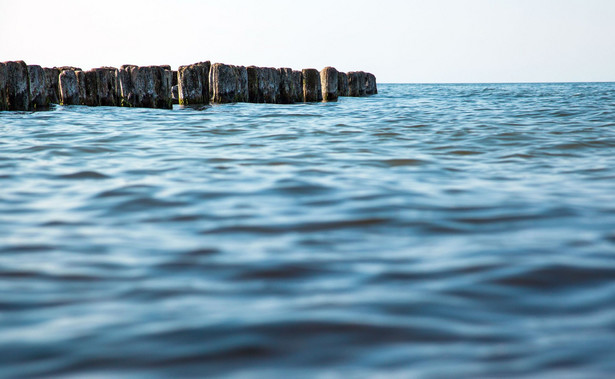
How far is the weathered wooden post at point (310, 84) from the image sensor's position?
17.2 metres

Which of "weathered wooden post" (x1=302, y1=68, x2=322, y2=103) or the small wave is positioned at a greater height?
"weathered wooden post" (x1=302, y1=68, x2=322, y2=103)

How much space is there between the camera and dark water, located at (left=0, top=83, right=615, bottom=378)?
1.73 metres

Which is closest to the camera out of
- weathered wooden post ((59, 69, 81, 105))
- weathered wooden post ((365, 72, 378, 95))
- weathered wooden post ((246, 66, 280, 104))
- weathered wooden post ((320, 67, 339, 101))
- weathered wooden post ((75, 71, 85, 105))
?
weathered wooden post ((59, 69, 81, 105))

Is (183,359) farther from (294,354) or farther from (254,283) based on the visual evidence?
(254,283)

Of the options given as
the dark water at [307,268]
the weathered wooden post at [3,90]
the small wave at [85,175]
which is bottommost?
the dark water at [307,268]

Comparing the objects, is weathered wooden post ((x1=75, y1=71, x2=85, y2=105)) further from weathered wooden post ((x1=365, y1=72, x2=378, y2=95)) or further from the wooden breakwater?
weathered wooden post ((x1=365, y1=72, x2=378, y2=95))

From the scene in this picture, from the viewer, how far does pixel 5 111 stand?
11.3 m

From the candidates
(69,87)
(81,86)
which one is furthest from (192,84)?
(69,87)

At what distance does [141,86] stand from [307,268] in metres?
11.8

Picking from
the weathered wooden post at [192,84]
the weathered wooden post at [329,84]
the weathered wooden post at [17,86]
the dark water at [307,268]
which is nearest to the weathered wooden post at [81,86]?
the weathered wooden post at [17,86]

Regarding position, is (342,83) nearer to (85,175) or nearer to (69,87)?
(69,87)

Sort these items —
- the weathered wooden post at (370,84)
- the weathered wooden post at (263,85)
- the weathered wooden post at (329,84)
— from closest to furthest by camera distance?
the weathered wooden post at (263,85) → the weathered wooden post at (329,84) → the weathered wooden post at (370,84)

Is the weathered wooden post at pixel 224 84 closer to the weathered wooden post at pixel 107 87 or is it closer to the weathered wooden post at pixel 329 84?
the weathered wooden post at pixel 107 87

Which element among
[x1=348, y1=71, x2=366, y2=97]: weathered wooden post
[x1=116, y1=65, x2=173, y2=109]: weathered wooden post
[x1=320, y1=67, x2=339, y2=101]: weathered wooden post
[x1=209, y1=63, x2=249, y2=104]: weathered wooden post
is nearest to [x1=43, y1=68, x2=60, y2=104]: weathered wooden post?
[x1=116, y1=65, x2=173, y2=109]: weathered wooden post
